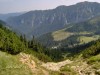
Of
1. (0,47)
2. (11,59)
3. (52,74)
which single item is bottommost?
(0,47)

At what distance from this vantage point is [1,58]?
54219 millimetres

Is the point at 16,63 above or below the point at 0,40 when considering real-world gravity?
above

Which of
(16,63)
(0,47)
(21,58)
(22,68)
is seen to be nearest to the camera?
(22,68)

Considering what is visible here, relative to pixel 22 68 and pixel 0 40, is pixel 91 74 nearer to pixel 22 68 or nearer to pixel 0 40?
pixel 22 68

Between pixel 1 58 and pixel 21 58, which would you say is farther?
pixel 21 58

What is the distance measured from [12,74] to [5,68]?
3.10 meters

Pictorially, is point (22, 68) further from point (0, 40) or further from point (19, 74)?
point (0, 40)

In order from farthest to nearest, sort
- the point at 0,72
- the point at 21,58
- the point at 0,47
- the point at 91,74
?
the point at 0,47, the point at 91,74, the point at 21,58, the point at 0,72

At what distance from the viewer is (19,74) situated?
4744cm

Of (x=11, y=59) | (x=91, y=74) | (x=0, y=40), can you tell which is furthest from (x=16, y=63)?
(x=0, y=40)

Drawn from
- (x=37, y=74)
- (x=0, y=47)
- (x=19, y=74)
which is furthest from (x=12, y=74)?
(x=0, y=47)

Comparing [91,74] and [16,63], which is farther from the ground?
[16,63]

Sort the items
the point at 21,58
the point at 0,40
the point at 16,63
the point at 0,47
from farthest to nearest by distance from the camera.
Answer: the point at 0,40, the point at 0,47, the point at 21,58, the point at 16,63

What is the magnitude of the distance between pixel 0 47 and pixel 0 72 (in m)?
88.0
